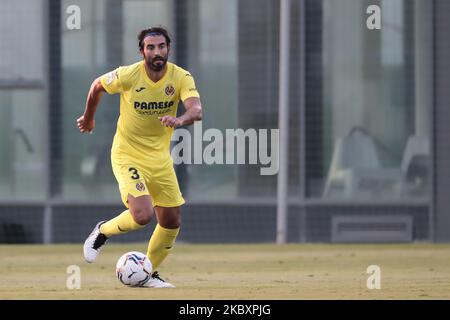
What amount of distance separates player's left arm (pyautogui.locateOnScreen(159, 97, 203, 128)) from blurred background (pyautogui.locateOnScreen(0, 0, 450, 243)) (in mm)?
6587

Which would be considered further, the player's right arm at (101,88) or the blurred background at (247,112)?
the blurred background at (247,112)

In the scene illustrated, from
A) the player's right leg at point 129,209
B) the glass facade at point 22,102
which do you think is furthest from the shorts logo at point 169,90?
the glass facade at point 22,102

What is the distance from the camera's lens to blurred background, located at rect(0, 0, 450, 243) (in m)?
18.1

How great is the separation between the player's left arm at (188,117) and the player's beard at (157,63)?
0.36 meters

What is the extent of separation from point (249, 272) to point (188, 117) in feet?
10.4

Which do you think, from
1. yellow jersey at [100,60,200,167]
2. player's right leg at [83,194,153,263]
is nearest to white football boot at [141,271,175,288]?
player's right leg at [83,194,153,263]

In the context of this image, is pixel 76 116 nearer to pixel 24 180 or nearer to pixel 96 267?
pixel 24 180

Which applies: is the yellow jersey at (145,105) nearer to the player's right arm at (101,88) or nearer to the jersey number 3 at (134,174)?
the player's right arm at (101,88)

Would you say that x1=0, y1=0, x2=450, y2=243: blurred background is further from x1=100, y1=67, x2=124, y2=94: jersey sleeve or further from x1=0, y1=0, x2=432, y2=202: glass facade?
x1=100, y1=67, x2=124, y2=94: jersey sleeve

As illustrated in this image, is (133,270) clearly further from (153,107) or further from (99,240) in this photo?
(153,107)

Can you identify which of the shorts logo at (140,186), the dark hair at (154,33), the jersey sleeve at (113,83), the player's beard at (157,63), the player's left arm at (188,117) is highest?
the dark hair at (154,33)

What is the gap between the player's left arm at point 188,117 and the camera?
35.4 feet

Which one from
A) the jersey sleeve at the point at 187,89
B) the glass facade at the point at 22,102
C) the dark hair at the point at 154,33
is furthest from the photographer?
the glass facade at the point at 22,102

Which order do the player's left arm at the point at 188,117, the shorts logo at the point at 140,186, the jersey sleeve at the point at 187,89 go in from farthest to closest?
the shorts logo at the point at 140,186 < the jersey sleeve at the point at 187,89 < the player's left arm at the point at 188,117
